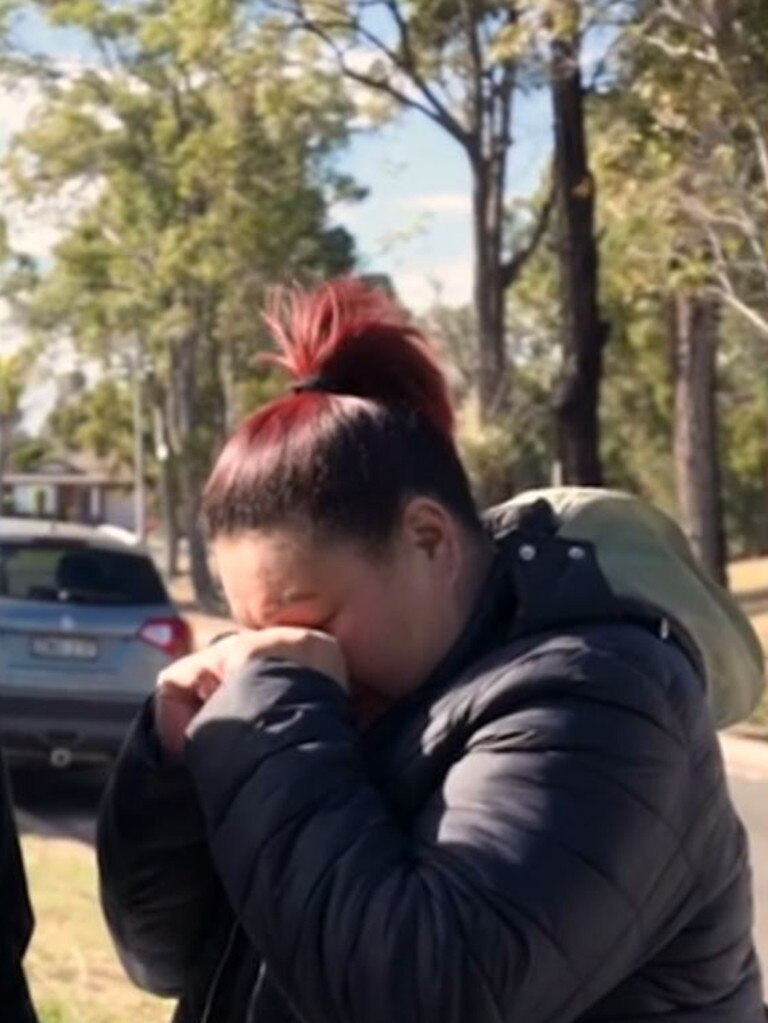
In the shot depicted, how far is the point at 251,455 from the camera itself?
2332 mm

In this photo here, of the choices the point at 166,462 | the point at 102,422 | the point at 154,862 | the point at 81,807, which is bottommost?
the point at 102,422

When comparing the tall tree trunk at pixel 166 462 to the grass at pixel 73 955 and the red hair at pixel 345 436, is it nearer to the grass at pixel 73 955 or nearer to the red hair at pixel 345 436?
the grass at pixel 73 955

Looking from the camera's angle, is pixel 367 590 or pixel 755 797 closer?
pixel 367 590

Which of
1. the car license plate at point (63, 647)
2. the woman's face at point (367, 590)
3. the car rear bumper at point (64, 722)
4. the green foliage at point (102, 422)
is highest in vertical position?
the woman's face at point (367, 590)

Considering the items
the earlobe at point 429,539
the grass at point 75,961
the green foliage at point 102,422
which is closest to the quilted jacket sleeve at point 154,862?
the earlobe at point 429,539

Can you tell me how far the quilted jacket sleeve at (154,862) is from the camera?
237cm

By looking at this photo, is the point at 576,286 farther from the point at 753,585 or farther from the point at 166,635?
the point at 753,585

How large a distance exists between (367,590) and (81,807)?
11.5 m

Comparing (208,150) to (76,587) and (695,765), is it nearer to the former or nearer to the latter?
(76,587)

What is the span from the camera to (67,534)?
13750mm

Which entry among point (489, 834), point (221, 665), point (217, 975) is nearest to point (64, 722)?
point (217, 975)

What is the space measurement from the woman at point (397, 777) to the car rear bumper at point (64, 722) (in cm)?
→ 1070

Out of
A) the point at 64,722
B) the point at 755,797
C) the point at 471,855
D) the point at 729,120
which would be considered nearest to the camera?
the point at 471,855

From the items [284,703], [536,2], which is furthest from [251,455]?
[536,2]
